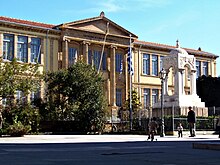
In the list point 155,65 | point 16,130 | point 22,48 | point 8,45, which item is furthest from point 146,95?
point 16,130

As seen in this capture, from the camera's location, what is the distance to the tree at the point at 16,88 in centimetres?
3379

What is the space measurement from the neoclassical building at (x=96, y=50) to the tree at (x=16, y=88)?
11.9m

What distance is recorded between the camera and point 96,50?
57.1m

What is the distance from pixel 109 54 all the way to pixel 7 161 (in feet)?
153

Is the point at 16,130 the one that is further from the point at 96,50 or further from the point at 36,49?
the point at 96,50

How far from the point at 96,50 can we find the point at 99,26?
305 centimetres

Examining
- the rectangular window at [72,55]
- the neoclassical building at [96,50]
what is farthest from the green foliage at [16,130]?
the rectangular window at [72,55]

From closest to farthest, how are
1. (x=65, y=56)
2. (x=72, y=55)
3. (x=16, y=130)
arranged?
(x=16, y=130), (x=65, y=56), (x=72, y=55)

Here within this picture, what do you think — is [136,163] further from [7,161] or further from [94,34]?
[94,34]

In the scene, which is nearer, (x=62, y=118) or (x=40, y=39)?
(x=62, y=118)

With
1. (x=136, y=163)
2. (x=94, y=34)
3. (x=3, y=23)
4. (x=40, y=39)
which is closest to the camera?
(x=136, y=163)

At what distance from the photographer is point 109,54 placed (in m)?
58.1

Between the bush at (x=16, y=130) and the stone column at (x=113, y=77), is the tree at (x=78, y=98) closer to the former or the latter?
the bush at (x=16, y=130)

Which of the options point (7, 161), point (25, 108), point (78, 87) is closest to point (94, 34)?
point (78, 87)
